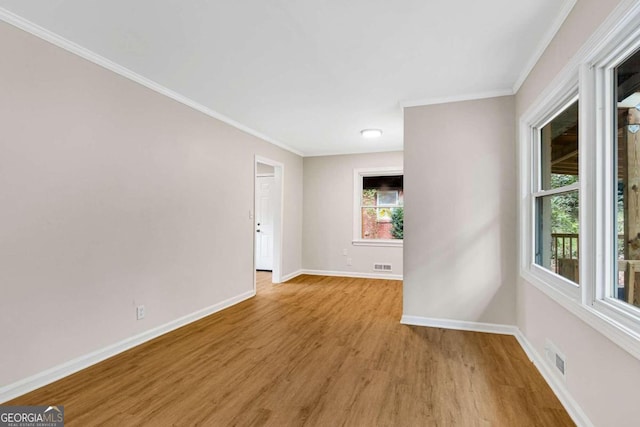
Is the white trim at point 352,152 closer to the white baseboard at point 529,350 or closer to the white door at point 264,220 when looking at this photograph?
the white door at point 264,220

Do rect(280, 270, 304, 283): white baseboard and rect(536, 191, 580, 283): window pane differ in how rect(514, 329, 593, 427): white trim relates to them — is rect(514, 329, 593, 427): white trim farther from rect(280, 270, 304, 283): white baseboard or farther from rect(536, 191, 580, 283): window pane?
rect(280, 270, 304, 283): white baseboard

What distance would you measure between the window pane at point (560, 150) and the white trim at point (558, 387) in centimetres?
132

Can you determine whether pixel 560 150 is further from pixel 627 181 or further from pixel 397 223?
pixel 397 223

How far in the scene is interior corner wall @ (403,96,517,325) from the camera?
3230 millimetres

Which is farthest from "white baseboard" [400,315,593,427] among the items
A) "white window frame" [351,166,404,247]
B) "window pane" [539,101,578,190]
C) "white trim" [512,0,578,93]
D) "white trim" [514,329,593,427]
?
"white window frame" [351,166,404,247]

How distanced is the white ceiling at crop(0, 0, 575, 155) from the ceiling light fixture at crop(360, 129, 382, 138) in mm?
974

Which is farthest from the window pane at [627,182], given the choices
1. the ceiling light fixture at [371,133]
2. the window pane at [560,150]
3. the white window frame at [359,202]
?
the white window frame at [359,202]

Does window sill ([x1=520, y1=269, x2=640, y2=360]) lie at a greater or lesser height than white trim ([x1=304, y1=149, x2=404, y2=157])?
lesser

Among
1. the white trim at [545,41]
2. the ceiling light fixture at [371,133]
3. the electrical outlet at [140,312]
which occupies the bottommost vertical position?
the electrical outlet at [140,312]

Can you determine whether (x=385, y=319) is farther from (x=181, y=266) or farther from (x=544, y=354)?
(x=181, y=266)

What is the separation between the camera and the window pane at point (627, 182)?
147cm

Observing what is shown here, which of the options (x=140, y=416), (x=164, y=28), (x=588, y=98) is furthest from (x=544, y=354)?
(x=164, y=28)

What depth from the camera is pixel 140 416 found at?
1.90m

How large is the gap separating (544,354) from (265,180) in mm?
5484
